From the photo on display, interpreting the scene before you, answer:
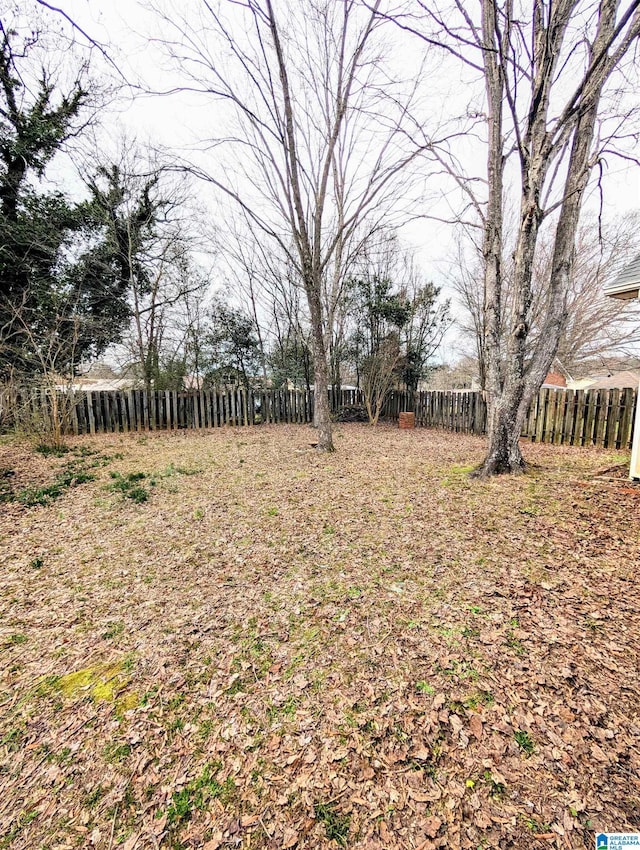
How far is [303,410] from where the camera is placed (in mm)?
11992

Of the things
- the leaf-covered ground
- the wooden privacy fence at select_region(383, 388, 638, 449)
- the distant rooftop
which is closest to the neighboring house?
the distant rooftop

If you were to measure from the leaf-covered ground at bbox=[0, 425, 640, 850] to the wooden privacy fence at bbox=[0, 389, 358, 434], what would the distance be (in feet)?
14.3

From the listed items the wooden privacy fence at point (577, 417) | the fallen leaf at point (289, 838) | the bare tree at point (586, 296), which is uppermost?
the bare tree at point (586, 296)

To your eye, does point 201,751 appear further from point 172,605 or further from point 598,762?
point 598,762

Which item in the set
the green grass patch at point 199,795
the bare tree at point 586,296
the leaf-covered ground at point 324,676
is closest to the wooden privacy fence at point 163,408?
the leaf-covered ground at point 324,676

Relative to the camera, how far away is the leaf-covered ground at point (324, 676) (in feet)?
3.78

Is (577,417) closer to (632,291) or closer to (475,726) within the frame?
(632,291)

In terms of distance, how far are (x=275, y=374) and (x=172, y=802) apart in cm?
1272

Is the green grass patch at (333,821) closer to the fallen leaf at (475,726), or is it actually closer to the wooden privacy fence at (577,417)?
the fallen leaf at (475,726)


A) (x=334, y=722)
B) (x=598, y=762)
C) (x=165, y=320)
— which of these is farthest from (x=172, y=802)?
(x=165, y=320)

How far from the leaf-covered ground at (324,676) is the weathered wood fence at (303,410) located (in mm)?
4078

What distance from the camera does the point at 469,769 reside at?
1.25 m

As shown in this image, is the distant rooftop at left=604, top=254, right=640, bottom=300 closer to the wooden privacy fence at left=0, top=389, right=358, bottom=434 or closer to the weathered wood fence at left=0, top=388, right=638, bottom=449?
the weathered wood fence at left=0, top=388, right=638, bottom=449

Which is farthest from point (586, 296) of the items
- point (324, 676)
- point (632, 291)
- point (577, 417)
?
point (324, 676)
